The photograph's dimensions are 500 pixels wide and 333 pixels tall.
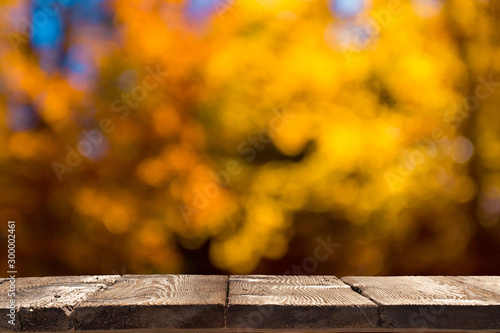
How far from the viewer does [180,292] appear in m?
1.21

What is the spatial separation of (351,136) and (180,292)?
1.82m

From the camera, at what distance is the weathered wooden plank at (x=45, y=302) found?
3.51ft

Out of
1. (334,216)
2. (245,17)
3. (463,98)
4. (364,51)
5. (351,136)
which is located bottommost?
(334,216)

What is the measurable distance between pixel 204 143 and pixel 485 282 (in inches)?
67.3

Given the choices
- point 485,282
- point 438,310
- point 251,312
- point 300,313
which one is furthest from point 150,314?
point 485,282

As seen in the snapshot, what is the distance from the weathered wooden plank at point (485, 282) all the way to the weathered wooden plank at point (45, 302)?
104 centimetres

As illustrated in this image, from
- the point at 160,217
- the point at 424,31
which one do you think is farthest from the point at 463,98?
the point at 160,217

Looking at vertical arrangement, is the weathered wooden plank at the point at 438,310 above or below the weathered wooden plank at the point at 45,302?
below

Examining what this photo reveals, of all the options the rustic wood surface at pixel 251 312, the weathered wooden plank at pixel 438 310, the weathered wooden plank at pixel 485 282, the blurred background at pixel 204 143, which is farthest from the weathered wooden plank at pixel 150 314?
the blurred background at pixel 204 143

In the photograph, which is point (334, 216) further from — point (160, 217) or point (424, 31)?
point (424, 31)

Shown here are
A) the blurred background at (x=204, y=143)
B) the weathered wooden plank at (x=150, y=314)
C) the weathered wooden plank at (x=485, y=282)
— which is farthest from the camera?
the blurred background at (x=204, y=143)

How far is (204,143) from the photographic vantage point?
2.74 m

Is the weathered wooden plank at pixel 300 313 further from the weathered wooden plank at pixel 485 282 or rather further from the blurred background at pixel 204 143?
the blurred background at pixel 204 143

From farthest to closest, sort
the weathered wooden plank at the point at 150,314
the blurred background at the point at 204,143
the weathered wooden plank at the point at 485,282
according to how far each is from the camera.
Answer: the blurred background at the point at 204,143 → the weathered wooden plank at the point at 485,282 → the weathered wooden plank at the point at 150,314
